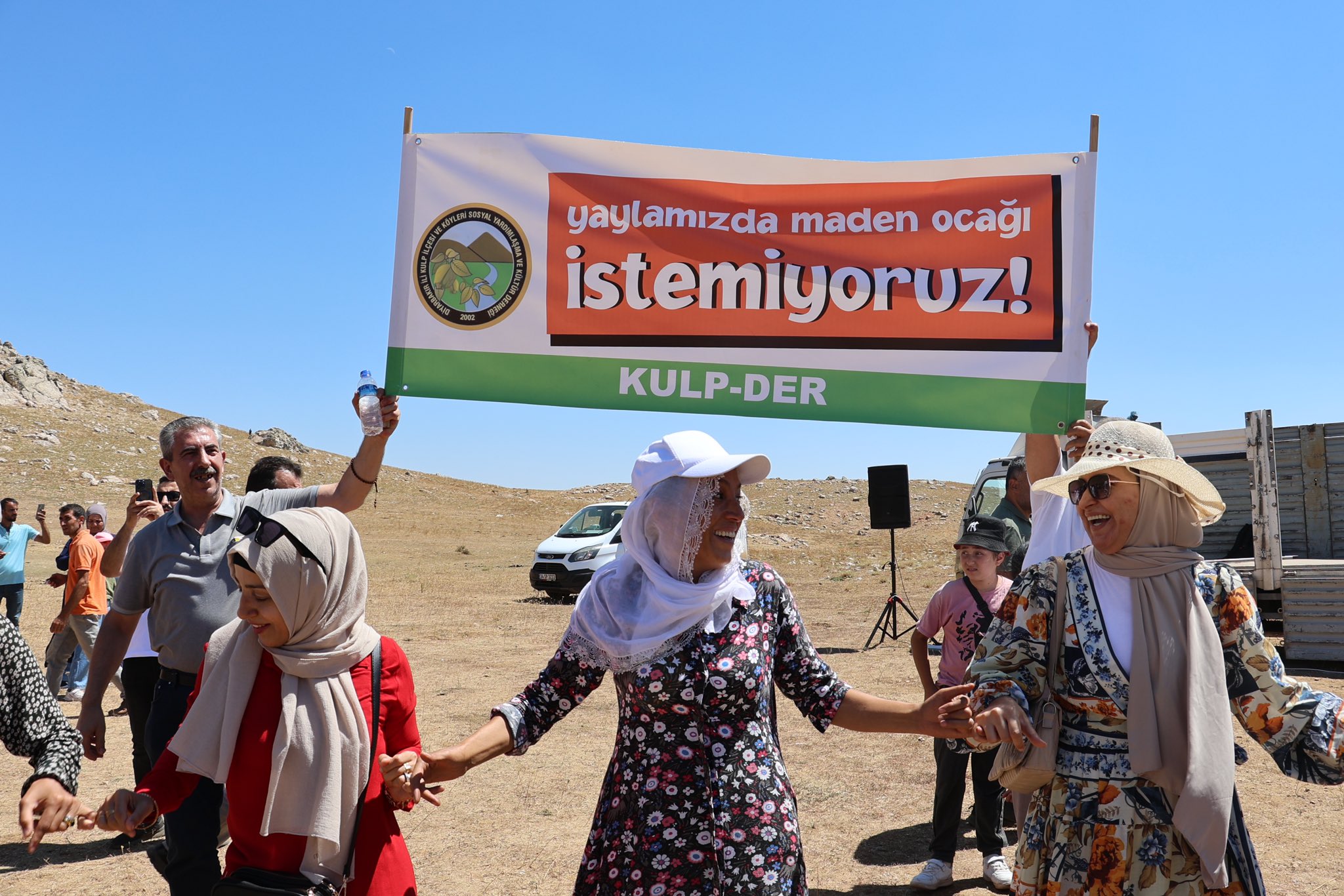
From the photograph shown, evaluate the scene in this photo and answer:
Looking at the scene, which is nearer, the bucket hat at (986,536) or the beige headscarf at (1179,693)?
the beige headscarf at (1179,693)

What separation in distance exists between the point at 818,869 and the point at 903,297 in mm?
3309

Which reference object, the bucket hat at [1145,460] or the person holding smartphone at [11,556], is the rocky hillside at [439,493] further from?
the bucket hat at [1145,460]

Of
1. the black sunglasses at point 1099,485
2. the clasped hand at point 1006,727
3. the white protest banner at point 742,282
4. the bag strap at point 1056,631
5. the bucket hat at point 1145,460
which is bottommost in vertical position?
the clasped hand at point 1006,727

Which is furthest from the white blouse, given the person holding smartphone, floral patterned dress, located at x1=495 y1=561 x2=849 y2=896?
the person holding smartphone

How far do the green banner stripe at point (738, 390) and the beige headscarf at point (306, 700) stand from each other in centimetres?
136

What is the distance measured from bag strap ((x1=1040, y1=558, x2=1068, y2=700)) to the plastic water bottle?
2.62 metres

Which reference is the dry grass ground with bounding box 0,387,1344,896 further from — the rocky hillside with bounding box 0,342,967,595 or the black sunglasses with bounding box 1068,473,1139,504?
the black sunglasses with bounding box 1068,473,1139,504

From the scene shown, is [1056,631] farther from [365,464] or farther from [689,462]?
[365,464]

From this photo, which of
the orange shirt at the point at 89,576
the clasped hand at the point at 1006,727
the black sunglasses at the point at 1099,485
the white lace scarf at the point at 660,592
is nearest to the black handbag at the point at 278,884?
the white lace scarf at the point at 660,592

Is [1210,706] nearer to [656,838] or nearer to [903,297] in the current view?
[656,838]

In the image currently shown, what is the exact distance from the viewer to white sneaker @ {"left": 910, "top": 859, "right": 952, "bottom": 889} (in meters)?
5.14

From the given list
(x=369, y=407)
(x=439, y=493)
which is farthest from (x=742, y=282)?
(x=439, y=493)

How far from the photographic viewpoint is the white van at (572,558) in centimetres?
1958

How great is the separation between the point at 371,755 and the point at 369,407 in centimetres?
158
